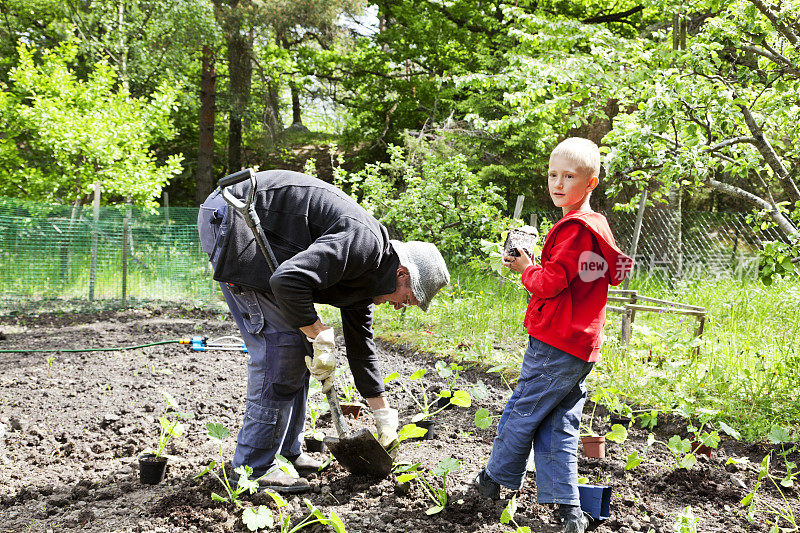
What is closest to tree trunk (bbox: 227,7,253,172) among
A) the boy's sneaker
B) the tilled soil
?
the tilled soil

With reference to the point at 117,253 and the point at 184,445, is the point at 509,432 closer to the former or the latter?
the point at 184,445

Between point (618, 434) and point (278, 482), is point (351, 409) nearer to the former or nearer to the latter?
point (278, 482)

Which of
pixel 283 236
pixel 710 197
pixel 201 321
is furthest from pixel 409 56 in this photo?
pixel 283 236

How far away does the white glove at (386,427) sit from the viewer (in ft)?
8.85

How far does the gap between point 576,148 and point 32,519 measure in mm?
2452

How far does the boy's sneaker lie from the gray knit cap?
2.98 feet

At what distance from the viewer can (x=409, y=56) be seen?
14883mm

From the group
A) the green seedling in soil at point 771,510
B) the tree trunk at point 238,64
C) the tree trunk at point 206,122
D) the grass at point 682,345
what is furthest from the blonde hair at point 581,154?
the tree trunk at point 206,122

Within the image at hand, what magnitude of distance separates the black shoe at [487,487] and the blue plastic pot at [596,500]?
33 centimetres

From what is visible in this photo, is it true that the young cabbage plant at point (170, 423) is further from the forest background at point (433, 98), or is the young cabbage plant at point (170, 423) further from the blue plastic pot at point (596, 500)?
the forest background at point (433, 98)

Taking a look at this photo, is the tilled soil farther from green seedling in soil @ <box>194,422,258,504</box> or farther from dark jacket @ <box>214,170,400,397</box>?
dark jacket @ <box>214,170,400,397</box>

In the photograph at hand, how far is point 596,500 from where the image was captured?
7.55 ft

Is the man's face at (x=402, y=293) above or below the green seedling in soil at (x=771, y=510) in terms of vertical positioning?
above

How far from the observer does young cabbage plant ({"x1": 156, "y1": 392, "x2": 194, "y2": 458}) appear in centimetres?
272
